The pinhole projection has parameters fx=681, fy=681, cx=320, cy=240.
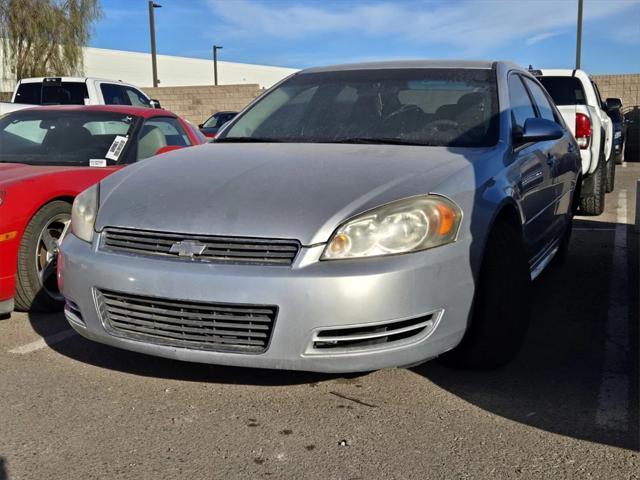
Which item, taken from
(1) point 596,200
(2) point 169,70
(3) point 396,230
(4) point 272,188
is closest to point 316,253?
(3) point 396,230

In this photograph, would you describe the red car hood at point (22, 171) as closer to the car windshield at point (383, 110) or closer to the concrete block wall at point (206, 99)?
the car windshield at point (383, 110)

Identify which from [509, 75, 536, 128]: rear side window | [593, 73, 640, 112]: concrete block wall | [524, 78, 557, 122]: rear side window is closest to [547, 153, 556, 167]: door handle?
[509, 75, 536, 128]: rear side window

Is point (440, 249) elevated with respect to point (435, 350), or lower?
elevated

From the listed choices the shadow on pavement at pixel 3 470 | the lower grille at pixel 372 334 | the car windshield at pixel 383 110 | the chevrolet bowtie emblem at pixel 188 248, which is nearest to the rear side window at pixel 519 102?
the car windshield at pixel 383 110

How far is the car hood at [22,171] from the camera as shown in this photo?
4.21 meters

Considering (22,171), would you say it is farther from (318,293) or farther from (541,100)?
(541,100)

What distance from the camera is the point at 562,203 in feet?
15.8

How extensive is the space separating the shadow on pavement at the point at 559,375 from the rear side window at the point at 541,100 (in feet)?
4.19

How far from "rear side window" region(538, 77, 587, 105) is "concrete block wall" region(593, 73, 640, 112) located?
11.5 meters

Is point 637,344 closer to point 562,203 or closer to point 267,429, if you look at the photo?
point 562,203

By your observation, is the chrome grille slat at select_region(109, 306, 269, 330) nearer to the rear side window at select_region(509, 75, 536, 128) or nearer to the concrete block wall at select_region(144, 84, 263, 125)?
the rear side window at select_region(509, 75, 536, 128)

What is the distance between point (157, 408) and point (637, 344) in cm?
256

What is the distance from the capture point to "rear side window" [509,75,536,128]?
404 cm

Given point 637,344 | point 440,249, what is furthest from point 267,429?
point 637,344
